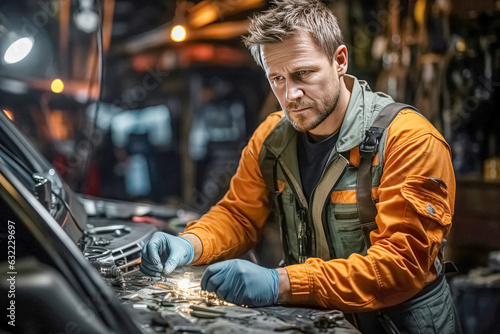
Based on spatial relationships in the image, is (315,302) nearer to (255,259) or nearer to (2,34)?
(255,259)

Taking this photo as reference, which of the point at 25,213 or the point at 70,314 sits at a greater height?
the point at 25,213

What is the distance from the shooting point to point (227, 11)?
3.74m

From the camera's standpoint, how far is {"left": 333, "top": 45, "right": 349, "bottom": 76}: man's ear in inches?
68.3

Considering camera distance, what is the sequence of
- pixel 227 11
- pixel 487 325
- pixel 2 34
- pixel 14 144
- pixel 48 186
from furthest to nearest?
pixel 227 11 → pixel 487 325 → pixel 2 34 → pixel 14 144 → pixel 48 186

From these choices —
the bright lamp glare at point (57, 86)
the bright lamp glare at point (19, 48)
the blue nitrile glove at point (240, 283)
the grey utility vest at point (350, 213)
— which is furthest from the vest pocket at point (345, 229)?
the bright lamp glare at point (57, 86)

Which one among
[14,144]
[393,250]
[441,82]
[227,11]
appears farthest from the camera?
[227,11]

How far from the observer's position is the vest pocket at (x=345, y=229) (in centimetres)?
167

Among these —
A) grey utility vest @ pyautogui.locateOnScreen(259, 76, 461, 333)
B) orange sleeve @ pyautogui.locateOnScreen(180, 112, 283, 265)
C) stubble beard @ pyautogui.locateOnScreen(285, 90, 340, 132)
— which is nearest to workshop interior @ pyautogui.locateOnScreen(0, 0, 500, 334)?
orange sleeve @ pyautogui.locateOnScreen(180, 112, 283, 265)

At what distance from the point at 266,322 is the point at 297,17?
3.05 feet

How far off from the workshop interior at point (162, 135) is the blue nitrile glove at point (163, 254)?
49 millimetres

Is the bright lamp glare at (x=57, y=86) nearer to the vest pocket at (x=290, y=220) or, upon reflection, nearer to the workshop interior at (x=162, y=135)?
the workshop interior at (x=162, y=135)

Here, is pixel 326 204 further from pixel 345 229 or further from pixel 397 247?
pixel 397 247

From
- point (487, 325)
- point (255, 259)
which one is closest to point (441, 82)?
point (487, 325)

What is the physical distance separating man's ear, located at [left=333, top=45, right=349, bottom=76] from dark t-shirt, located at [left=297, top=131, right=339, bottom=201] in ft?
0.68
